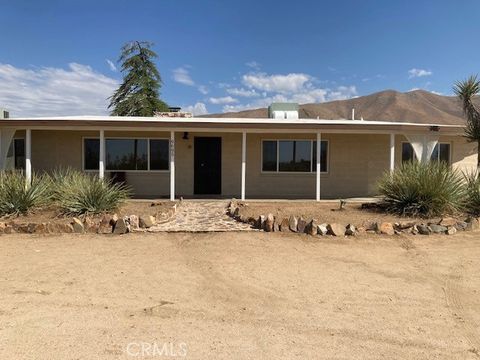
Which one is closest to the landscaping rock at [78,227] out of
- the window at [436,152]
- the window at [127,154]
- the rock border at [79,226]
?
the rock border at [79,226]

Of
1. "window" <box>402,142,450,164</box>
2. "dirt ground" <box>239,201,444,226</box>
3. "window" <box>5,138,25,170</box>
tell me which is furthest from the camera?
"window" <box>402,142,450,164</box>

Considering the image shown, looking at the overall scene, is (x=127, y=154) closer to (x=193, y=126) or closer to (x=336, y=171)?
(x=193, y=126)

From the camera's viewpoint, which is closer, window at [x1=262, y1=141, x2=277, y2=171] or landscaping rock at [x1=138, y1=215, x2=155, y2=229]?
landscaping rock at [x1=138, y1=215, x2=155, y2=229]

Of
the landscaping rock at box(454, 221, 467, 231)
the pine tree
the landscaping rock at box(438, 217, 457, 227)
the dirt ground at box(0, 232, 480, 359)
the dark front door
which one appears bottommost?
the dirt ground at box(0, 232, 480, 359)

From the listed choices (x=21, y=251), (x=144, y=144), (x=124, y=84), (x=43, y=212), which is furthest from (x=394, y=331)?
(x=124, y=84)

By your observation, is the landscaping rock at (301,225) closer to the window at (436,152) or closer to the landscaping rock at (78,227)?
the landscaping rock at (78,227)

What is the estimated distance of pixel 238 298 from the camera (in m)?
5.11

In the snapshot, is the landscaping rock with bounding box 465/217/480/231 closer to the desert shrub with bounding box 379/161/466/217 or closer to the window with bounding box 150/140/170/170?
the desert shrub with bounding box 379/161/466/217

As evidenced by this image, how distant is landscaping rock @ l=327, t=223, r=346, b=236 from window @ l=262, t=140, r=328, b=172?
675 centimetres

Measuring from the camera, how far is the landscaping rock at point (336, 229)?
28.0ft

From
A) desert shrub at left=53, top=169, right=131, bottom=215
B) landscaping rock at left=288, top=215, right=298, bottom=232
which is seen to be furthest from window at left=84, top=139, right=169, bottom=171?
landscaping rock at left=288, top=215, right=298, bottom=232

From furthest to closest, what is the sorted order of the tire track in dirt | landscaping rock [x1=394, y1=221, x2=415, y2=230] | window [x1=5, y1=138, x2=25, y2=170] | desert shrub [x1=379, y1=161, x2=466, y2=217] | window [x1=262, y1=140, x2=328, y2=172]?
1. window [x1=5, y1=138, x2=25, y2=170]
2. window [x1=262, y1=140, x2=328, y2=172]
3. desert shrub [x1=379, y1=161, x2=466, y2=217]
4. landscaping rock [x1=394, y1=221, x2=415, y2=230]
5. the tire track in dirt

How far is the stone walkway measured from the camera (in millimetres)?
9031

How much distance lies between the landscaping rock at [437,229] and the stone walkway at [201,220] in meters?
3.82
